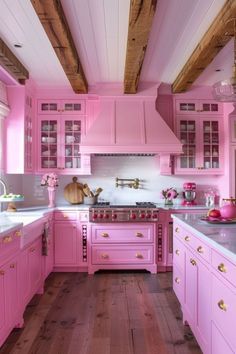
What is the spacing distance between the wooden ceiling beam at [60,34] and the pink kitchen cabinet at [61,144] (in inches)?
29.7

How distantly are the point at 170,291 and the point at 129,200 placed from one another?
162 centimetres

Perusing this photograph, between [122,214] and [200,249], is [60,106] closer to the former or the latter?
[122,214]

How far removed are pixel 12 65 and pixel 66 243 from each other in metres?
2.30

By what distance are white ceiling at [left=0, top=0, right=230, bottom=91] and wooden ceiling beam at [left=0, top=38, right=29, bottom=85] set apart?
54mm

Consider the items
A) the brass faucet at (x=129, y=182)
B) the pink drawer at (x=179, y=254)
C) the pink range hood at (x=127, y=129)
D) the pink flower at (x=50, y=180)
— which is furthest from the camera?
the brass faucet at (x=129, y=182)

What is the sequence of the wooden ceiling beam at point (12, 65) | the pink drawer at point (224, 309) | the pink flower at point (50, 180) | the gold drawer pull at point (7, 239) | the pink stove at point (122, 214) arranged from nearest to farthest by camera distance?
1. the pink drawer at point (224, 309)
2. the gold drawer pull at point (7, 239)
3. the wooden ceiling beam at point (12, 65)
4. the pink stove at point (122, 214)
5. the pink flower at point (50, 180)

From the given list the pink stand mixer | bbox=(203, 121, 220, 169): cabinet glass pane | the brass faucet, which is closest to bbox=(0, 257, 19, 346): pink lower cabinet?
the brass faucet

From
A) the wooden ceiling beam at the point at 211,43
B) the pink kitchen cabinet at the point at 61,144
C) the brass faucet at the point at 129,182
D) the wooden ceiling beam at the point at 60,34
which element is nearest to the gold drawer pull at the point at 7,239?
the wooden ceiling beam at the point at 60,34

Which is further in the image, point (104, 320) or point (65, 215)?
point (65, 215)

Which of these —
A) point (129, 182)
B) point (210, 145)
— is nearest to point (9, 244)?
point (129, 182)

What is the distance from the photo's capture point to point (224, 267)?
1578 millimetres

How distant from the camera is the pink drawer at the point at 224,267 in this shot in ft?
4.80

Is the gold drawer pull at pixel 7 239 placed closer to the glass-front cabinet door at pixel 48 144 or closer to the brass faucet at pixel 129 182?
the glass-front cabinet door at pixel 48 144

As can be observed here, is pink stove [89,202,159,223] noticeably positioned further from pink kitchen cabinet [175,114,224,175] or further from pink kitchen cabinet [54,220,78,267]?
pink kitchen cabinet [175,114,224,175]
